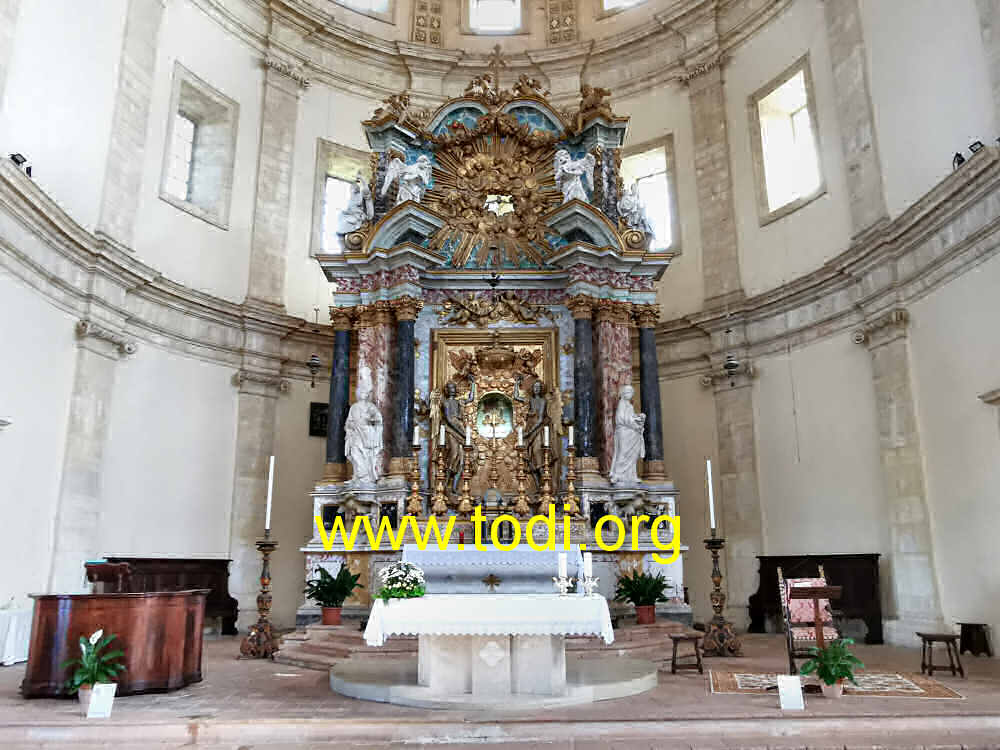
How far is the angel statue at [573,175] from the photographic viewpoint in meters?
13.6

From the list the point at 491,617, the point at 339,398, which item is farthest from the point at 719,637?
the point at 339,398

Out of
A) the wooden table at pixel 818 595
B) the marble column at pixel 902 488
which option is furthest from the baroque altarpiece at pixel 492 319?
the wooden table at pixel 818 595

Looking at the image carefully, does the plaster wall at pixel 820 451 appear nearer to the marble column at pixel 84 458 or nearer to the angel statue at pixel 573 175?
the angel statue at pixel 573 175

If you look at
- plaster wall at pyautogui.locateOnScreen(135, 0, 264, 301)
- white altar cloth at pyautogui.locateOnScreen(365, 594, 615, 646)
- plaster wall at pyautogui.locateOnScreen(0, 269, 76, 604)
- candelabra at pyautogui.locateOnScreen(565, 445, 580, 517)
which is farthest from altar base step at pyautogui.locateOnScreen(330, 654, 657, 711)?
plaster wall at pyautogui.locateOnScreen(135, 0, 264, 301)

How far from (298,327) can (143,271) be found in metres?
3.25

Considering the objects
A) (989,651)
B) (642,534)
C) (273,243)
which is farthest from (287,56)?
(989,651)

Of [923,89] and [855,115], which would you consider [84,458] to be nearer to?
[855,115]

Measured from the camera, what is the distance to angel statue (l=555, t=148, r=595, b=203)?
1356 cm

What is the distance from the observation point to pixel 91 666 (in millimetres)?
6605

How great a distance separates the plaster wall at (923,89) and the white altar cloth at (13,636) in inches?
496

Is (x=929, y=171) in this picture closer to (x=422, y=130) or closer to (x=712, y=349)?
(x=712, y=349)

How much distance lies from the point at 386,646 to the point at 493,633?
12.2 feet

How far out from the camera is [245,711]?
6.33m

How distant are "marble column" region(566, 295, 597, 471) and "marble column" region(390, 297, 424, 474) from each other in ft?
8.26
